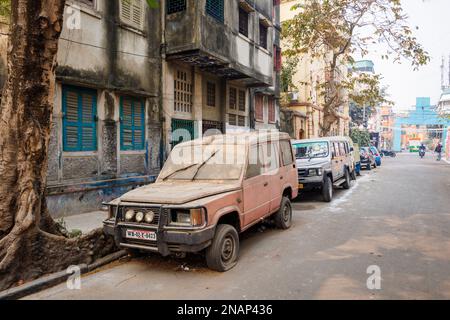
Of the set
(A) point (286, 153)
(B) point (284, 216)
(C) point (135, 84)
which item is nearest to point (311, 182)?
(A) point (286, 153)

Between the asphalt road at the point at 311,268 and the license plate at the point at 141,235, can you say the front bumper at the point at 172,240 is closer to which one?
the license plate at the point at 141,235

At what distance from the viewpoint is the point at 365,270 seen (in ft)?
15.5

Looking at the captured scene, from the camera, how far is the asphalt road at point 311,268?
4.11m

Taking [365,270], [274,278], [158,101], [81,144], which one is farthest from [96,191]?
[365,270]

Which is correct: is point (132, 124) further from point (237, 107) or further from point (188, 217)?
point (237, 107)

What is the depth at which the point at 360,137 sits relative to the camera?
4231 centimetres

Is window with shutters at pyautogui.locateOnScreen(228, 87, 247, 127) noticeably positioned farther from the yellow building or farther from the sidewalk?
the yellow building

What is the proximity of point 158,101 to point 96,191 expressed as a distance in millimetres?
3850

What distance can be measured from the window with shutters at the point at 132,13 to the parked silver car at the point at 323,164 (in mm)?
6757

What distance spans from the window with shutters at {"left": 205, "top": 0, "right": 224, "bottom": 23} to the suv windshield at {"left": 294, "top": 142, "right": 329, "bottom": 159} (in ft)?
18.7

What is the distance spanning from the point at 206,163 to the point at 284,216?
2405 mm

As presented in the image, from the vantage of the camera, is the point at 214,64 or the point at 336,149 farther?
the point at 214,64

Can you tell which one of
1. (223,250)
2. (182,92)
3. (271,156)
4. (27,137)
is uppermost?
(182,92)
